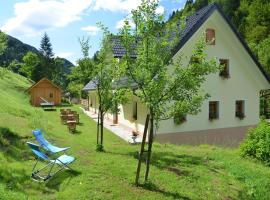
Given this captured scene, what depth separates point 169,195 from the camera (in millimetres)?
7617

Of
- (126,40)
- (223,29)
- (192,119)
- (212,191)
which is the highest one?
(223,29)

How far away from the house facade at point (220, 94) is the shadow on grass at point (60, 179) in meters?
9.05

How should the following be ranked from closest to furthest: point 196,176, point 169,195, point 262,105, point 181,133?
point 169,195 < point 196,176 < point 181,133 < point 262,105

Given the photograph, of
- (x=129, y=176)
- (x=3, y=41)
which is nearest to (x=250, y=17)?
(x=3, y=41)

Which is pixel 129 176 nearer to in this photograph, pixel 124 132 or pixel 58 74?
pixel 124 132

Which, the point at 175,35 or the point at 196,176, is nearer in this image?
the point at 175,35

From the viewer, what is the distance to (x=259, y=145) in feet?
39.6

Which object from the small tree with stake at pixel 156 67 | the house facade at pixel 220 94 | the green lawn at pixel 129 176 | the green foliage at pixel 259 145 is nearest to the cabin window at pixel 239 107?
the house facade at pixel 220 94

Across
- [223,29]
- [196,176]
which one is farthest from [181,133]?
[196,176]

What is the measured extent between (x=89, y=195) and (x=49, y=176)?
1560 mm

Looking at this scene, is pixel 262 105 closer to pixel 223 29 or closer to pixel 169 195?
pixel 223 29

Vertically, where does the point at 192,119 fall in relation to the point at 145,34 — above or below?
below

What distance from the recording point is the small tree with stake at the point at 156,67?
24.8ft

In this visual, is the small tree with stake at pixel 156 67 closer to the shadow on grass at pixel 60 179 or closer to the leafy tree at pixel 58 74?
the shadow on grass at pixel 60 179
